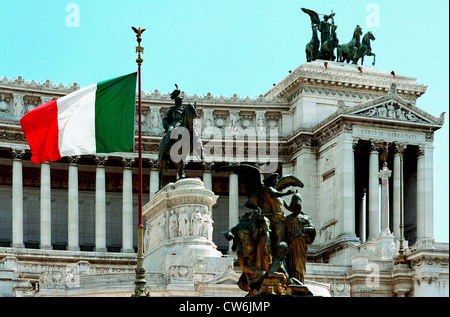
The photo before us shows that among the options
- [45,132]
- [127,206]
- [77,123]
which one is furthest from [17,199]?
[77,123]

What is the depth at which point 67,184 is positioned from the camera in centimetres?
8212

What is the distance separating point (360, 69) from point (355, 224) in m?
10.8

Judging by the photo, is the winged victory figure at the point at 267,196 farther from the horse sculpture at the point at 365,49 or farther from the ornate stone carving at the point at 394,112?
the horse sculpture at the point at 365,49

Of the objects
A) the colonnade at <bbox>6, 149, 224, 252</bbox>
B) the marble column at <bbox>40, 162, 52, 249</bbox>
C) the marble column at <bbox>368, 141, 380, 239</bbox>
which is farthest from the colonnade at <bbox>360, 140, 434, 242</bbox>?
the marble column at <bbox>40, 162, 52, 249</bbox>

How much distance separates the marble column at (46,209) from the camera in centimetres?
7512

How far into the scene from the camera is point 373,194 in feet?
244

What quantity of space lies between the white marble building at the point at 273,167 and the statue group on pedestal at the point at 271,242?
36.2 m

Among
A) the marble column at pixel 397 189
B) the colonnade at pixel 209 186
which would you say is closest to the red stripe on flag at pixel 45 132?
the colonnade at pixel 209 186

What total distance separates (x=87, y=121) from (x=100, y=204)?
41.6 meters

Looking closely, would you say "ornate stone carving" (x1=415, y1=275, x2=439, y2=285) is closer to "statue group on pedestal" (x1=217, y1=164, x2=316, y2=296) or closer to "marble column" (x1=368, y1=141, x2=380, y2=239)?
"marble column" (x1=368, y1=141, x2=380, y2=239)

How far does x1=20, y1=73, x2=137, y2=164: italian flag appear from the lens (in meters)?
36.5

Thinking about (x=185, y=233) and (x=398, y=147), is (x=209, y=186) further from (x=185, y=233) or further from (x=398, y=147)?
(x=185, y=233)

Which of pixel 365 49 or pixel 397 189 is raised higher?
pixel 365 49
